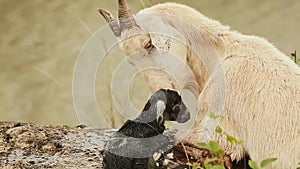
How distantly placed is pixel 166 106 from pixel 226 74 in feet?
0.41

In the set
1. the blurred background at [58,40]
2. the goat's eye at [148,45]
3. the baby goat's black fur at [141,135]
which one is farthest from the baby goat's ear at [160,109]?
the blurred background at [58,40]

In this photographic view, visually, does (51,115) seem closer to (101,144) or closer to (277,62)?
(101,144)

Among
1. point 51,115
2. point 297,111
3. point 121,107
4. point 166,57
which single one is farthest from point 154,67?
point 51,115

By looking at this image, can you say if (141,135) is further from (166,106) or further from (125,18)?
(125,18)

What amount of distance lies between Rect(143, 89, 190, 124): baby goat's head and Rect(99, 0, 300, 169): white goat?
0.04 metres

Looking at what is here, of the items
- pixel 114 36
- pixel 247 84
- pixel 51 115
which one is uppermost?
pixel 114 36

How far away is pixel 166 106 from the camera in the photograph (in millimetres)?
1283

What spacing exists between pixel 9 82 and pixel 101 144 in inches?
65.7

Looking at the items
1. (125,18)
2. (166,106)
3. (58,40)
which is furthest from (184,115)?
(58,40)

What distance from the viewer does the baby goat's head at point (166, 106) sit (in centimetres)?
126

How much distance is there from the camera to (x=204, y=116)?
130cm

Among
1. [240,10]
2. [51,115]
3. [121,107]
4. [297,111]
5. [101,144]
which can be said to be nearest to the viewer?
[297,111]

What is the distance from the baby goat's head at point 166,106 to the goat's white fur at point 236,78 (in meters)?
0.04

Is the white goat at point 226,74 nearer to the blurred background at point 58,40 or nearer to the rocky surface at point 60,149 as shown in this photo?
the rocky surface at point 60,149
